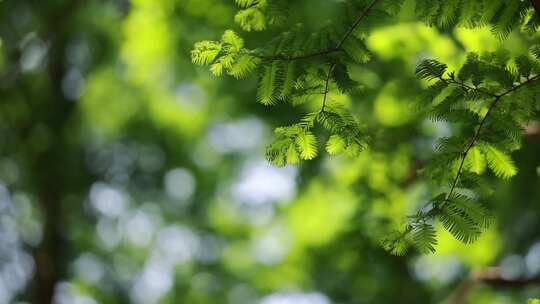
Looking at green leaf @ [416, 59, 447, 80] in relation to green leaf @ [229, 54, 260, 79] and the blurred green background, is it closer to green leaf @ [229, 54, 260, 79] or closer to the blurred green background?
green leaf @ [229, 54, 260, 79]

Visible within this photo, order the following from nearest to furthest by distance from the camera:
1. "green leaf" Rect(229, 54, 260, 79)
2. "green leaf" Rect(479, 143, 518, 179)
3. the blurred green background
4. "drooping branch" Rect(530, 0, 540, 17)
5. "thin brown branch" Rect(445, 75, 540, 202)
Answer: "drooping branch" Rect(530, 0, 540, 17) → "green leaf" Rect(229, 54, 260, 79) → "thin brown branch" Rect(445, 75, 540, 202) → "green leaf" Rect(479, 143, 518, 179) → the blurred green background

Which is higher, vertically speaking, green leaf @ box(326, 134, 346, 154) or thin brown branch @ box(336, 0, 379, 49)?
thin brown branch @ box(336, 0, 379, 49)

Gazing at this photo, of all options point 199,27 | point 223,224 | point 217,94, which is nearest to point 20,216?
point 223,224

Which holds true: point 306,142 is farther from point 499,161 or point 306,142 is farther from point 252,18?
Result: point 499,161

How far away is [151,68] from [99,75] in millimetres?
1602

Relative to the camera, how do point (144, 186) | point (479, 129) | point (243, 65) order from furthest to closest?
point (144, 186) → point (479, 129) → point (243, 65)

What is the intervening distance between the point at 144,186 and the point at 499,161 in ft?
24.6

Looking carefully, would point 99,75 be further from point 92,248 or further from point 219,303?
→ point 219,303

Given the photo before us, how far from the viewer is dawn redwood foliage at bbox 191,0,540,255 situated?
7.08ft

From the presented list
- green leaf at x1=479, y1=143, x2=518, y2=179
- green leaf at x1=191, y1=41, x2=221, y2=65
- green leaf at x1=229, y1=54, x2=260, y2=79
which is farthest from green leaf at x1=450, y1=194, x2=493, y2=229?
green leaf at x1=191, y1=41, x2=221, y2=65

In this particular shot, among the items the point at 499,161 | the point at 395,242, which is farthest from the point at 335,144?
the point at 499,161

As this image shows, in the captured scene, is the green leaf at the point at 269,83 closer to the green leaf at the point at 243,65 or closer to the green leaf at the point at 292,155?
the green leaf at the point at 243,65

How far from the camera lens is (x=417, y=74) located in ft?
7.27

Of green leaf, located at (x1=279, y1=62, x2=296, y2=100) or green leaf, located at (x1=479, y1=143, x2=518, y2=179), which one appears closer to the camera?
green leaf, located at (x1=279, y1=62, x2=296, y2=100)
